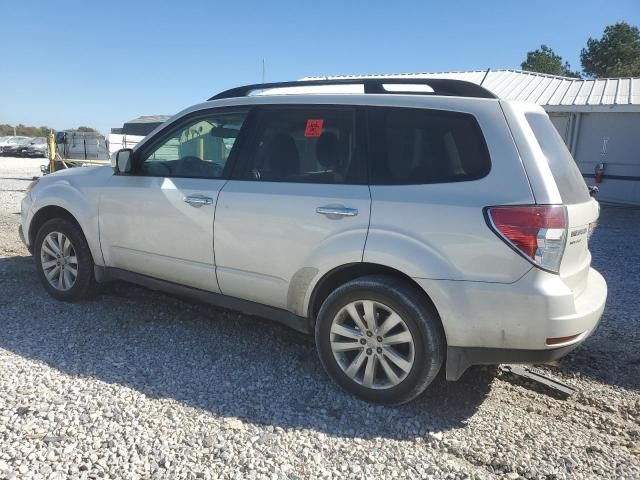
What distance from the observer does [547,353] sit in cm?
285

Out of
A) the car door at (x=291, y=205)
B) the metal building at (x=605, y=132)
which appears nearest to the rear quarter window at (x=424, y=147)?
the car door at (x=291, y=205)

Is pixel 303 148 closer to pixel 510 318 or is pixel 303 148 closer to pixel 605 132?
pixel 510 318

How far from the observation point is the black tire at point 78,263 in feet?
15.1

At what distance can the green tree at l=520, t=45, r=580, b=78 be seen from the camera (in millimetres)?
50031

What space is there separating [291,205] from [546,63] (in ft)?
180

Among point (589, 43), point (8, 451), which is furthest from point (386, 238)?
point (589, 43)

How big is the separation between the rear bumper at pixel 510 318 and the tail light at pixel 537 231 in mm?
85

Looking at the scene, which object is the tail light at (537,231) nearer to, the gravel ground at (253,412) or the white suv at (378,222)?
the white suv at (378,222)

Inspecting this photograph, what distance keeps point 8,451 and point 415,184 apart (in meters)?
2.59

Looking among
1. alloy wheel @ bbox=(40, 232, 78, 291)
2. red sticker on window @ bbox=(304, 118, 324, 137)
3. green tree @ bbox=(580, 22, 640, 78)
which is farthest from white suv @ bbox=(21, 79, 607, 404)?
green tree @ bbox=(580, 22, 640, 78)

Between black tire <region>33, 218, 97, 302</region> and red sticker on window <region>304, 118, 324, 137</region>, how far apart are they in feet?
7.72

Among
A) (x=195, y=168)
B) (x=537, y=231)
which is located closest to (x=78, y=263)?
(x=195, y=168)

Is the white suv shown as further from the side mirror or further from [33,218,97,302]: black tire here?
[33,218,97,302]: black tire

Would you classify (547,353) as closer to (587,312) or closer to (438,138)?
(587,312)
